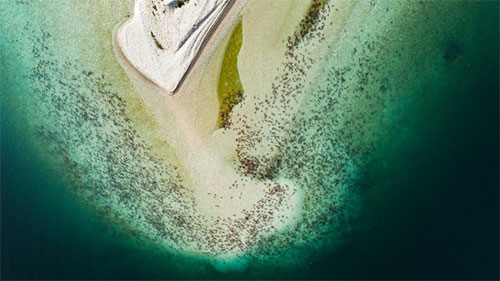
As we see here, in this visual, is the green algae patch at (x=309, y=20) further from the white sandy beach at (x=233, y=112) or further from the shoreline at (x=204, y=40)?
the shoreline at (x=204, y=40)

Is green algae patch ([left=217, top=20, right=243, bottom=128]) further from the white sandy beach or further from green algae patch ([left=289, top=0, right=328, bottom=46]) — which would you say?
green algae patch ([left=289, top=0, right=328, bottom=46])

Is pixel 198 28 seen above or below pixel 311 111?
above

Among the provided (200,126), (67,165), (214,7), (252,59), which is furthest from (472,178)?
(67,165)

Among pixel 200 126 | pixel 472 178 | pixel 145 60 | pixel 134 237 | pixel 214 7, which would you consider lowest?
pixel 134 237

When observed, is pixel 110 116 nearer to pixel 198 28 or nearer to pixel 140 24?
pixel 140 24

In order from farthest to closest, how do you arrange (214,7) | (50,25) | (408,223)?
(408,223), (50,25), (214,7)

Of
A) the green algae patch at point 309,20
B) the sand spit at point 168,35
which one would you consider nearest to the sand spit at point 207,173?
the sand spit at point 168,35

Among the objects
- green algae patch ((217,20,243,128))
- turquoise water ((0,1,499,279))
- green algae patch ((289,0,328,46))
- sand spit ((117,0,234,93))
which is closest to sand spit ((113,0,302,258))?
sand spit ((117,0,234,93))

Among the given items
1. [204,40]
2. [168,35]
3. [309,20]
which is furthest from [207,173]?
[309,20]
